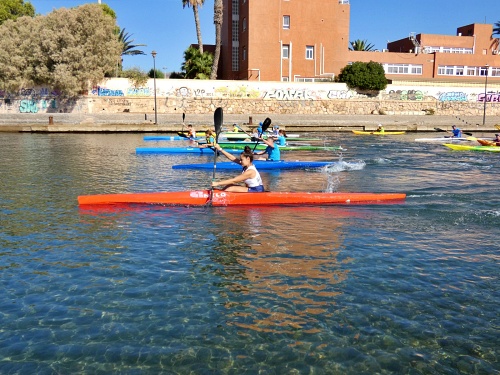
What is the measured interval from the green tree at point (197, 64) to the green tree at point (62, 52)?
8.63 m

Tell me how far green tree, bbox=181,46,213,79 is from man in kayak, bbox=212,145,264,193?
126 feet

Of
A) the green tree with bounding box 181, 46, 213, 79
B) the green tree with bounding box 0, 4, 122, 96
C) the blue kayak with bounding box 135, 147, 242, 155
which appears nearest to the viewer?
the blue kayak with bounding box 135, 147, 242, 155

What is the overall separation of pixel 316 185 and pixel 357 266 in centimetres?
756

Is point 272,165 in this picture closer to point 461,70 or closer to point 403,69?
point 403,69

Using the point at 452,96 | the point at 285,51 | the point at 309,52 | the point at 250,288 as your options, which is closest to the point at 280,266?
the point at 250,288

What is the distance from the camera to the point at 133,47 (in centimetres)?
5772

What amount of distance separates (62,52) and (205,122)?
45.1 ft

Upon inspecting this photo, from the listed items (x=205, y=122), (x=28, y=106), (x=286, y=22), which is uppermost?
(x=286, y=22)

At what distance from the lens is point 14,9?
5228 centimetres

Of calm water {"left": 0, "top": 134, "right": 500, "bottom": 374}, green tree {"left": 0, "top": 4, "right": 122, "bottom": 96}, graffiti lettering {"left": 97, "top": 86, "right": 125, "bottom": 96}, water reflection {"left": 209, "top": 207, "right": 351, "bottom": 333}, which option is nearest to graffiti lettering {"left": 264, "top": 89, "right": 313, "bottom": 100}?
graffiti lettering {"left": 97, "top": 86, "right": 125, "bottom": 96}

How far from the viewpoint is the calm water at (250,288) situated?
5.25 meters

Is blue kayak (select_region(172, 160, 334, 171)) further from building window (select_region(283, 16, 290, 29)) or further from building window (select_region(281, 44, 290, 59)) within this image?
building window (select_region(283, 16, 290, 29))

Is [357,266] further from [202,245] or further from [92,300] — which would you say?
[92,300]

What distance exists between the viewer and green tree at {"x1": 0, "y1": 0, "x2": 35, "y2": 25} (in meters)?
49.5
